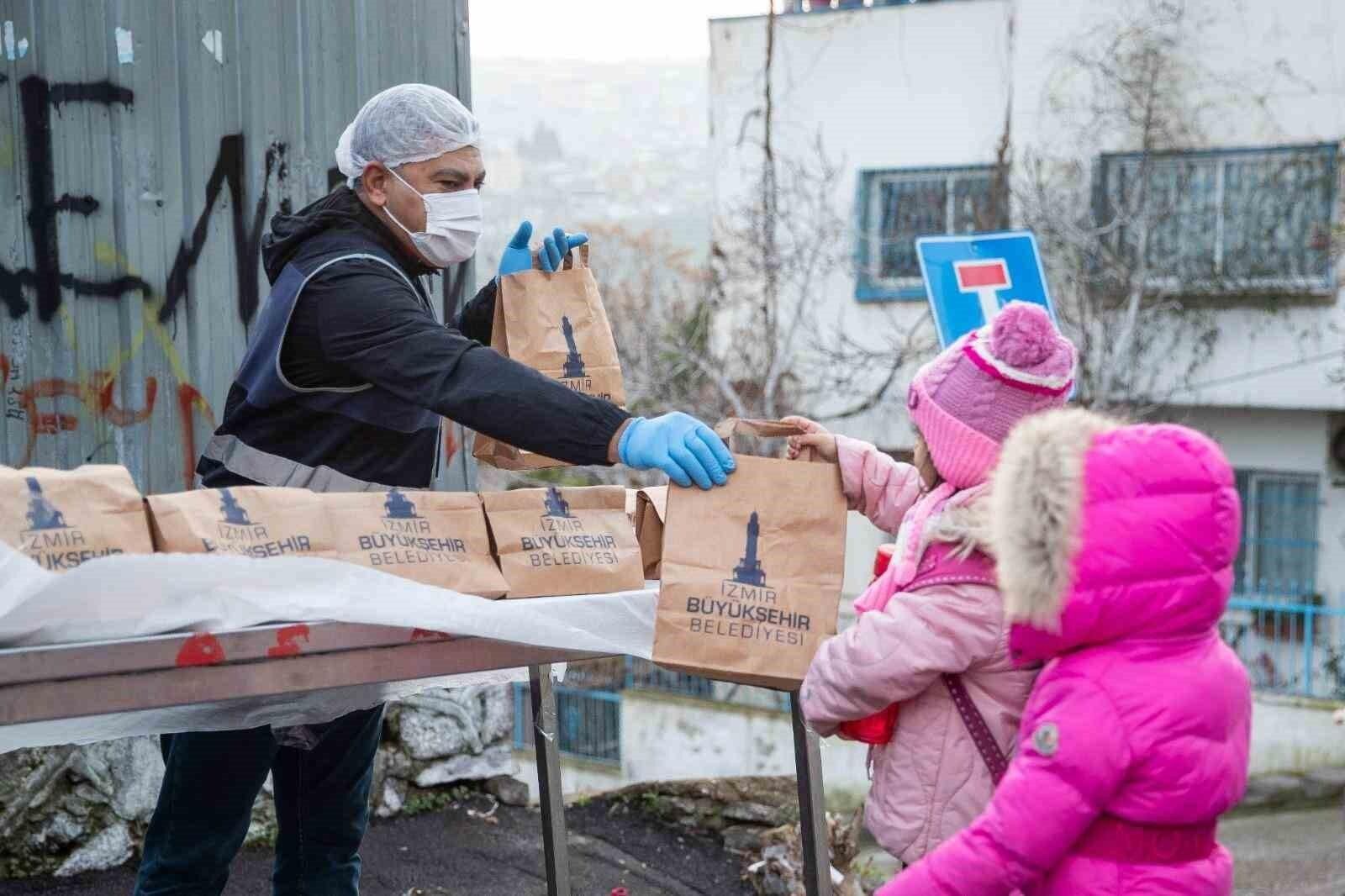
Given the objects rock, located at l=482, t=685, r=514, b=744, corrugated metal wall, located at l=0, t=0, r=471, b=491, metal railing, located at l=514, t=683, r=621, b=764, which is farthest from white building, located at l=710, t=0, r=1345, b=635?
corrugated metal wall, located at l=0, t=0, r=471, b=491

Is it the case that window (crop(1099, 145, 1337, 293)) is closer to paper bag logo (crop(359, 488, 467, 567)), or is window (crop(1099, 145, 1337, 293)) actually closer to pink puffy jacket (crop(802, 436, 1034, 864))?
pink puffy jacket (crop(802, 436, 1034, 864))

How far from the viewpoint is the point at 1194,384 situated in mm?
12711

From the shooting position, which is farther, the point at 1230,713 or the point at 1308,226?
the point at 1308,226

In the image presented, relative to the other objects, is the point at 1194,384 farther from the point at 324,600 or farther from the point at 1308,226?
the point at 324,600

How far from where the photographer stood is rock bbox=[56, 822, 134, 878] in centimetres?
419

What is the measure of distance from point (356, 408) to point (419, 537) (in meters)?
0.44

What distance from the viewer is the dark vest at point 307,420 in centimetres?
289

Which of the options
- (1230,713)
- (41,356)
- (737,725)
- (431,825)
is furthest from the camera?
(737,725)

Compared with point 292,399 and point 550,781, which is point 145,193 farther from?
point 550,781

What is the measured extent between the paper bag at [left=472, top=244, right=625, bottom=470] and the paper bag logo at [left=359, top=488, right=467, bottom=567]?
507 mm

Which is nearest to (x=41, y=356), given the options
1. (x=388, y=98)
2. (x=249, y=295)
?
(x=249, y=295)

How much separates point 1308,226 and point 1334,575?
305 centimetres

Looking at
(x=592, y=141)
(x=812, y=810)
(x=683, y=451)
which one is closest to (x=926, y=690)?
(x=683, y=451)

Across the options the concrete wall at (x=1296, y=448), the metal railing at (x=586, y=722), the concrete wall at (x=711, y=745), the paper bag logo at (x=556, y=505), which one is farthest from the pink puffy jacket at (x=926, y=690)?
the concrete wall at (x=1296, y=448)
